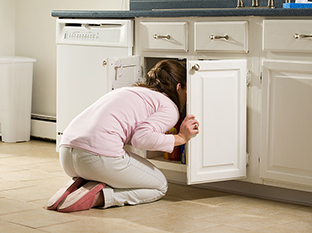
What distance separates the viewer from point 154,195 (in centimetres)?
277

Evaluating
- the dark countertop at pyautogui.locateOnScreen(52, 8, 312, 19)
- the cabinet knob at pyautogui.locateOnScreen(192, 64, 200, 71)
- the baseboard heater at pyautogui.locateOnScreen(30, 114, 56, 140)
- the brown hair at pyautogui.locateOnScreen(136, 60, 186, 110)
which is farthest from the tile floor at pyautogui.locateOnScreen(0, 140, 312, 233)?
the baseboard heater at pyautogui.locateOnScreen(30, 114, 56, 140)

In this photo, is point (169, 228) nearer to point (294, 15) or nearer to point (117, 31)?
point (294, 15)

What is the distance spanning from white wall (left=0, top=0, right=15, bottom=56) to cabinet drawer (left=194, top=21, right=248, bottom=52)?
238cm

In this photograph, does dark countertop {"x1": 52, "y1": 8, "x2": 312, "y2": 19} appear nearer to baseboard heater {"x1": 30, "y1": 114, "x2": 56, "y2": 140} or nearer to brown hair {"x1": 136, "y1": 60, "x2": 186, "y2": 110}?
brown hair {"x1": 136, "y1": 60, "x2": 186, "y2": 110}

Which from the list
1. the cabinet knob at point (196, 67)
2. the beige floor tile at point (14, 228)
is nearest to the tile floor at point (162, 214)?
the beige floor tile at point (14, 228)

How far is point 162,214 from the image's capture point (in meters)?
2.55

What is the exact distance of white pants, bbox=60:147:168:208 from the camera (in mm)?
2591

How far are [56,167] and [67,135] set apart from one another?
97cm

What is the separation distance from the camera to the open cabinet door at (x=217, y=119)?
107 inches

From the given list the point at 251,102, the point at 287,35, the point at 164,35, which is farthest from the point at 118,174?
the point at 287,35

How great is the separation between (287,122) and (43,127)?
236 centimetres

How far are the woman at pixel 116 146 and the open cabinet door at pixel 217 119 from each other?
0.09m

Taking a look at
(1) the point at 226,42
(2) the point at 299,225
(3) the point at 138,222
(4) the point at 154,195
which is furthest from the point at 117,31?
(2) the point at 299,225

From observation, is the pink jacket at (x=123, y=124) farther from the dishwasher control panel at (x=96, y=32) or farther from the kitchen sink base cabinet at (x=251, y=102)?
the dishwasher control panel at (x=96, y=32)
